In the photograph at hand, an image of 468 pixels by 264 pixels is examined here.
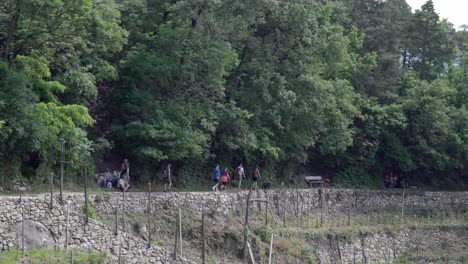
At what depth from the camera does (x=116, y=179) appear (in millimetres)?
32938

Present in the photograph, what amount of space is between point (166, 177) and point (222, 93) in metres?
4.94

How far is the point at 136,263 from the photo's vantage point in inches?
1105

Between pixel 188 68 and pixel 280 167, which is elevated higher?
pixel 188 68

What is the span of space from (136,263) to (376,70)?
28.7m

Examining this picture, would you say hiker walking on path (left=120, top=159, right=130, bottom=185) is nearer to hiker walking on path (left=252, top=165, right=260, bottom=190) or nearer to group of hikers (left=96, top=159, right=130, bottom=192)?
group of hikers (left=96, top=159, right=130, bottom=192)

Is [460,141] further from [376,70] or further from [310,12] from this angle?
[310,12]

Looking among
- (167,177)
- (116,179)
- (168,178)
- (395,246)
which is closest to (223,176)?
(167,177)

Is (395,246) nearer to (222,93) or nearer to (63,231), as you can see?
(222,93)

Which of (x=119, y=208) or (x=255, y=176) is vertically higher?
(x=255, y=176)

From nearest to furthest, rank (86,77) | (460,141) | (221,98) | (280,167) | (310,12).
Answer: (86,77), (221,98), (310,12), (280,167), (460,141)

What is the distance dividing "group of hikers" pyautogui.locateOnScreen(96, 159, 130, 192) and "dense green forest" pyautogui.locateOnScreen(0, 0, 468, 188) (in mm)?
1148

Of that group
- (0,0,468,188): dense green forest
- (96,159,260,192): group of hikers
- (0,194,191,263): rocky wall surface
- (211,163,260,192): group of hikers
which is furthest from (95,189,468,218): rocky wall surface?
(0,0,468,188): dense green forest

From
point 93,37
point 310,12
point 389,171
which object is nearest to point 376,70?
point 389,171

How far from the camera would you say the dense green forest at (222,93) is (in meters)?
29.7
